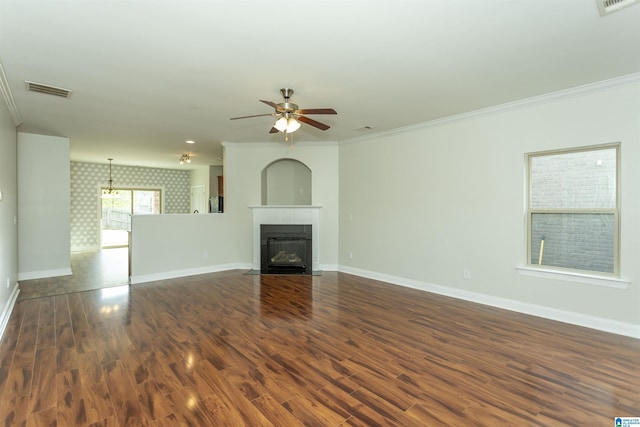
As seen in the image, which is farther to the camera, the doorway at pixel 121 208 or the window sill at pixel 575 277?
the doorway at pixel 121 208

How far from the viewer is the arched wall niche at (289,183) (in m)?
7.20

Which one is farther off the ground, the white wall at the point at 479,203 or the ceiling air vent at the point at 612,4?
the ceiling air vent at the point at 612,4

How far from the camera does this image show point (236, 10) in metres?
2.14

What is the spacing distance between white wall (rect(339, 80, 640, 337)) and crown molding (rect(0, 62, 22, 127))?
15.9ft

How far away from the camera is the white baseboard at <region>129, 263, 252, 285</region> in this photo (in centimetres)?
547

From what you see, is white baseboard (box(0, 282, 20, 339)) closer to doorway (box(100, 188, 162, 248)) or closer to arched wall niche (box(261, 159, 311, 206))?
arched wall niche (box(261, 159, 311, 206))

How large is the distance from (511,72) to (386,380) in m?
3.09

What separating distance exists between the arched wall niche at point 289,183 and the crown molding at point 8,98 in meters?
4.15

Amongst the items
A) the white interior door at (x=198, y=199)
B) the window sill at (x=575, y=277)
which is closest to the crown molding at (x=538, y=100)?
the window sill at (x=575, y=277)

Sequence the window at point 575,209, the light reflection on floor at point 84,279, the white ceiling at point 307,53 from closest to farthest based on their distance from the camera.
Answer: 1. the white ceiling at point 307,53
2. the window at point 575,209
3. the light reflection on floor at point 84,279

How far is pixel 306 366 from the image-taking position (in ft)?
8.53

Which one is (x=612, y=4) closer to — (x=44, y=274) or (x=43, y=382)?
(x=43, y=382)

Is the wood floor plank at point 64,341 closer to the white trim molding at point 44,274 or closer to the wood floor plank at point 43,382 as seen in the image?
the wood floor plank at point 43,382

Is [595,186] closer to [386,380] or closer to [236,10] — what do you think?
[386,380]
